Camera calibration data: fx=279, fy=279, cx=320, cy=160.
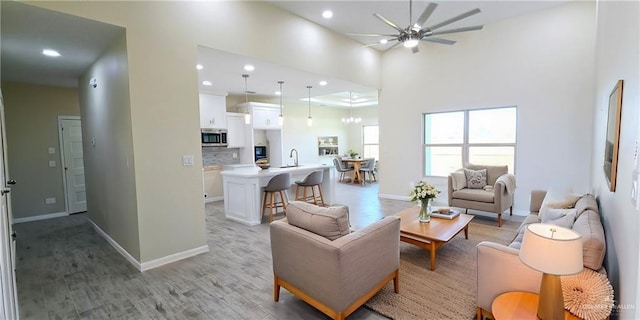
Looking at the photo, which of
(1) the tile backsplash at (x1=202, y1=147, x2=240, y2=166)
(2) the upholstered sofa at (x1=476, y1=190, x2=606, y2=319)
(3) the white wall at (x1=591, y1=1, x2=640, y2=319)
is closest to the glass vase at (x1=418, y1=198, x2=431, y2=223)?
(2) the upholstered sofa at (x1=476, y1=190, x2=606, y2=319)

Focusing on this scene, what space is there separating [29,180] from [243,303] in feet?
18.7

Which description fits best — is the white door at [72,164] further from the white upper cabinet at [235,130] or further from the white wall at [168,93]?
the white wall at [168,93]

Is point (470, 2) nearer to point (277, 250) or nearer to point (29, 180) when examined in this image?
point (277, 250)

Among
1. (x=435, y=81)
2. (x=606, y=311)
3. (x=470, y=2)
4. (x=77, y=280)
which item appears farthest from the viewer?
(x=435, y=81)

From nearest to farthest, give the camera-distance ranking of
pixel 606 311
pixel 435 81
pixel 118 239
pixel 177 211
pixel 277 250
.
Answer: pixel 606 311
pixel 277 250
pixel 177 211
pixel 118 239
pixel 435 81

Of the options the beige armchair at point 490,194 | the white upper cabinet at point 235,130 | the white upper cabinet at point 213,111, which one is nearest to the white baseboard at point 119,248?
the white upper cabinet at point 213,111

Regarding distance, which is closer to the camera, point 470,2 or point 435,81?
point 470,2

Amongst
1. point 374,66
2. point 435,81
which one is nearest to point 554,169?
point 435,81

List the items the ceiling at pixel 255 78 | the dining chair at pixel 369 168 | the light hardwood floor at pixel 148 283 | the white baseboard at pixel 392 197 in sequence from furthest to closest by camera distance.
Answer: the dining chair at pixel 369 168
the white baseboard at pixel 392 197
the ceiling at pixel 255 78
the light hardwood floor at pixel 148 283

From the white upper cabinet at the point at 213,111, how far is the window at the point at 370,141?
6.06 m

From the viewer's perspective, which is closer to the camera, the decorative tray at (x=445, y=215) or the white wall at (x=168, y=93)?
the white wall at (x=168, y=93)

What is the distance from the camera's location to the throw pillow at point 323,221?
207 centimetres

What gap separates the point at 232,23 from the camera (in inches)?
146

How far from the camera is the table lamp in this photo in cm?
130
